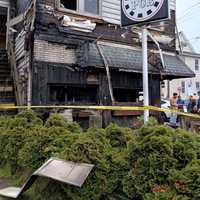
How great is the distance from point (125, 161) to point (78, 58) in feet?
22.6

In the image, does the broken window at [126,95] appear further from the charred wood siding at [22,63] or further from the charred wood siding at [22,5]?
the charred wood siding at [22,5]

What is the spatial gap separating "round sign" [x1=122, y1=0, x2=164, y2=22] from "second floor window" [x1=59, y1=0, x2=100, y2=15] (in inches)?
218

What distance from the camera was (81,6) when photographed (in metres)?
10.8

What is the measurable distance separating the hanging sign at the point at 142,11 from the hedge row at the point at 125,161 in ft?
6.13

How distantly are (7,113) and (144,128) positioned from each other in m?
7.97

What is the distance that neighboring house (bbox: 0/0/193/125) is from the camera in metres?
9.68

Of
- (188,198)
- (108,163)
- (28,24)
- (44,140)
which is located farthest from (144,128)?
(28,24)

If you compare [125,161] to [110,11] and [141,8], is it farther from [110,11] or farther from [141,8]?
[110,11]

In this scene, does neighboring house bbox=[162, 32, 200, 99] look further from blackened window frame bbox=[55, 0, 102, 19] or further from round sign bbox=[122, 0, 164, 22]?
round sign bbox=[122, 0, 164, 22]

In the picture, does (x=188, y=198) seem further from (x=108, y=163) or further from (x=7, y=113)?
(x=7, y=113)

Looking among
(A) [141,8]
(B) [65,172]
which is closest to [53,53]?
(A) [141,8]

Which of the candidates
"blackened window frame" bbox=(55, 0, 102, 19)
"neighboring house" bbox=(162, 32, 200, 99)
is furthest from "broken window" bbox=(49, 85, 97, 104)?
"neighboring house" bbox=(162, 32, 200, 99)

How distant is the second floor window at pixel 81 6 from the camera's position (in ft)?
35.2

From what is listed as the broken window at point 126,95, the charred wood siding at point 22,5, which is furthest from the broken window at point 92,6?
the broken window at point 126,95
